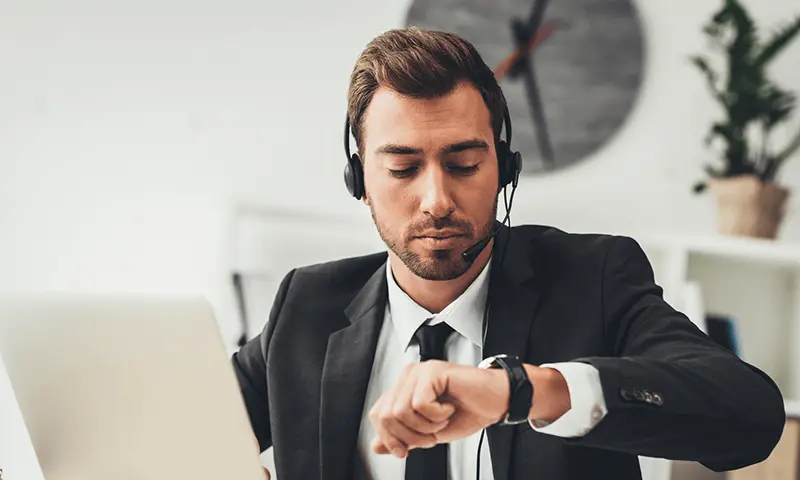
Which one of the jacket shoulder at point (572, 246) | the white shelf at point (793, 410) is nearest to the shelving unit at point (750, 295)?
the white shelf at point (793, 410)

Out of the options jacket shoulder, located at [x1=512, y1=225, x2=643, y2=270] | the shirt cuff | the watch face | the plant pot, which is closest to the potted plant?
the plant pot

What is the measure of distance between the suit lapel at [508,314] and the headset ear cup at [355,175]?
22 cm

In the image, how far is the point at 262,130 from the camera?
8.71 feet

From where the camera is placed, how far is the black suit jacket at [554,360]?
0.89 metres

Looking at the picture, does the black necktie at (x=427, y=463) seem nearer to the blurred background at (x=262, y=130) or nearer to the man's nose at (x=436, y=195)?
the man's nose at (x=436, y=195)

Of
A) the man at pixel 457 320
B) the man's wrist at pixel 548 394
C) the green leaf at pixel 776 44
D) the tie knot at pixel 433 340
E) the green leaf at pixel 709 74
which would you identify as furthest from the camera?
the green leaf at pixel 709 74

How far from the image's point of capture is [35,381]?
691 millimetres

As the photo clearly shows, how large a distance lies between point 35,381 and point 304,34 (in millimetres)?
2115

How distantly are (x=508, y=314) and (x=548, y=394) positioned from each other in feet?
1.08

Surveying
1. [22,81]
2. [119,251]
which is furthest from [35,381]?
[22,81]

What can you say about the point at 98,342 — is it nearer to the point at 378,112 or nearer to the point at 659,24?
the point at 378,112

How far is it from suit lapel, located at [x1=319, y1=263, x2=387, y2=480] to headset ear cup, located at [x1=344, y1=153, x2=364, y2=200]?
0.15m

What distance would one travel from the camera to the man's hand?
2.40 feet

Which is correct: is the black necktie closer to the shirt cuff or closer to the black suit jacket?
the black suit jacket
